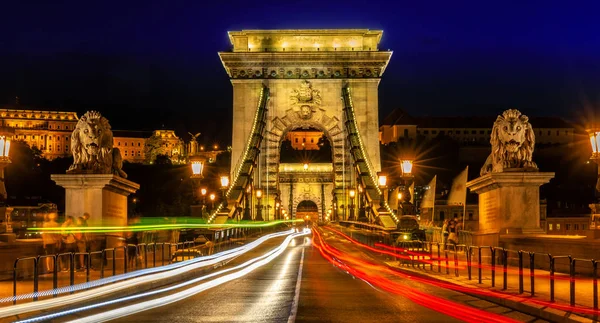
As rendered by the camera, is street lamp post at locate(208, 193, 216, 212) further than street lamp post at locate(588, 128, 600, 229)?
Yes

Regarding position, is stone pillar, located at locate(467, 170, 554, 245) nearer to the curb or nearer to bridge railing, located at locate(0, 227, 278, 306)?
the curb

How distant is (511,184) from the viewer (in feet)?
81.7

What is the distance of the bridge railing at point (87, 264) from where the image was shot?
16031 mm

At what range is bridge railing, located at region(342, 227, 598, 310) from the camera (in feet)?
48.8

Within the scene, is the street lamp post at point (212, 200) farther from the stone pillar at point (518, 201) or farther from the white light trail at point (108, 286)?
the stone pillar at point (518, 201)

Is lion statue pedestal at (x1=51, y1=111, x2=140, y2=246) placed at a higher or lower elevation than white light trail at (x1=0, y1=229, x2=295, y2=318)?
higher

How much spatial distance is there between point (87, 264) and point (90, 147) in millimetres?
Result: 8777

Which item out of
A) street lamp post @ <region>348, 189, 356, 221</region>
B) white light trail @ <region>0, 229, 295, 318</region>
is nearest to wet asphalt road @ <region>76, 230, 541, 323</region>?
white light trail @ <region>0, 229, 295, 318</region>

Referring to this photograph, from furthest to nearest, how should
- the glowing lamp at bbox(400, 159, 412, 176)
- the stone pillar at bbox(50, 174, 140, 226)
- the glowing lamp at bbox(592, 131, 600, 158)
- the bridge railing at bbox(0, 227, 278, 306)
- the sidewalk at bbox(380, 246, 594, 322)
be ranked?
the glowing lamp at bbox(400, 159, 412, 176)
the stone pillar at bbox(50, 174, 140, 226)
the glowing lamp at bbox(592, 131, 600, 158)
the bridge railing at bbox(0, 227, 278, 306)
the sidewalk at bbox(380, 246, 594, 322)

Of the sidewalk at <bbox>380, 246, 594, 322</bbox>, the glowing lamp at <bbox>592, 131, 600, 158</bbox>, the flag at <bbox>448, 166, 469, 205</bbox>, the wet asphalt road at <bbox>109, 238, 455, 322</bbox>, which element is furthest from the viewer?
the flag at <bbox>448, 166, 469, 205</bbox>

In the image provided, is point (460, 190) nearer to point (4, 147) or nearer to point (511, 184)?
point (511, 184)

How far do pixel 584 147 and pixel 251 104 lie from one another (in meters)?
116

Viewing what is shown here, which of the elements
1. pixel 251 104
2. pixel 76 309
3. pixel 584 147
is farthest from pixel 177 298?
pixel 584 147

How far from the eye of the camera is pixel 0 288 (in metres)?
17.2
